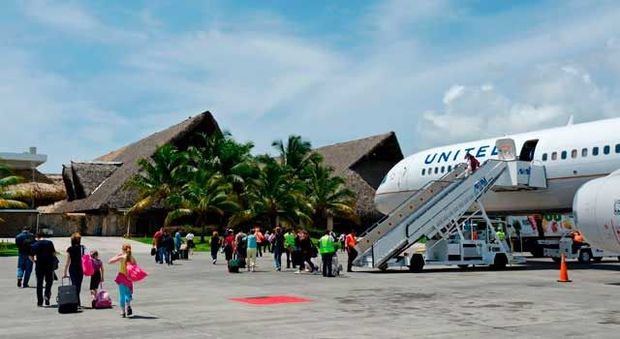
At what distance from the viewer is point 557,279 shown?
20375 mm

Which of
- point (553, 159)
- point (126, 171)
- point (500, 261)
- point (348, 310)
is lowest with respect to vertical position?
point (348, 310)

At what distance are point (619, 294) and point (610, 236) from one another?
2.34 meters

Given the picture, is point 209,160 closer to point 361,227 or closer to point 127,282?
point 361,227

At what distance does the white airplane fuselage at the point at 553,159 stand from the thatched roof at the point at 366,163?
2851 cm

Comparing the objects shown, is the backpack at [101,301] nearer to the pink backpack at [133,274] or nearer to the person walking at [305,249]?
the pink backpack at [133,274]

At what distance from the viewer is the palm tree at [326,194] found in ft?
178

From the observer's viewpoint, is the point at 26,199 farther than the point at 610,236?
Yes

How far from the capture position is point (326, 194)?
178ft

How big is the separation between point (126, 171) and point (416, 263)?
40892 millimetres

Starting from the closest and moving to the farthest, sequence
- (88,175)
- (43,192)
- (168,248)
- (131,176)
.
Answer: (168,248) → (131,176) → (88,175) → (43,192)

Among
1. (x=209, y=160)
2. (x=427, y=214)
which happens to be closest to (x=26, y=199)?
(x=209, y=160)

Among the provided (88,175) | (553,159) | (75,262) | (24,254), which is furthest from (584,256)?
(88,175)

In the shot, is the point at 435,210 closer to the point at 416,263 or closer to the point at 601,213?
the point at 416,263

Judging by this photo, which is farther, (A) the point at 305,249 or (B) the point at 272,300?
(A) the point at 305,249
